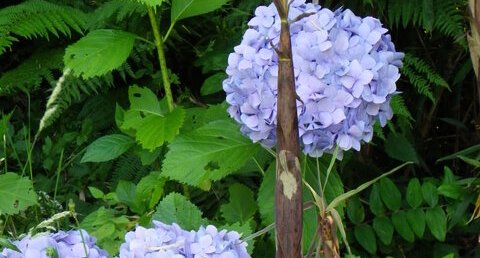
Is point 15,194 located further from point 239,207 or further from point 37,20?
point 37,20

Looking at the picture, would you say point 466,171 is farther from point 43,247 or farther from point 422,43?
point 43,247

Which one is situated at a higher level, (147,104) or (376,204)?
(147,104)

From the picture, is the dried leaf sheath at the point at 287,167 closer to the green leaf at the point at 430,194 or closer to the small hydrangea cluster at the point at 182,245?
the small hydrangea cluster at the point at 182,245

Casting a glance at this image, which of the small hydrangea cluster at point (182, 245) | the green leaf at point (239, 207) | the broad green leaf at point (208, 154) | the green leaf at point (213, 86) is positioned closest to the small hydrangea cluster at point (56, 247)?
the small hydrangea cluster at point (182, 245)

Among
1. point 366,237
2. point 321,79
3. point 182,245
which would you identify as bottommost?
point 366,237

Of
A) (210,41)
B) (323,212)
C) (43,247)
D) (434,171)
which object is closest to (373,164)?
(434,171)

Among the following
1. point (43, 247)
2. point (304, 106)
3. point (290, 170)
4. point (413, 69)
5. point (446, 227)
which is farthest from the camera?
point (413, 69)

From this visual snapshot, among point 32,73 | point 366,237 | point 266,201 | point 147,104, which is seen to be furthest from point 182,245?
point 32,73
